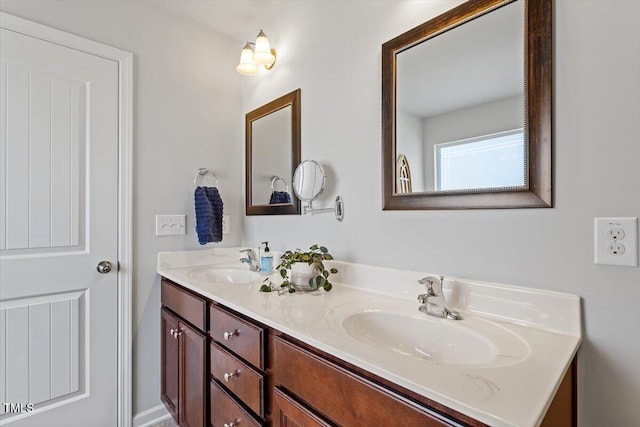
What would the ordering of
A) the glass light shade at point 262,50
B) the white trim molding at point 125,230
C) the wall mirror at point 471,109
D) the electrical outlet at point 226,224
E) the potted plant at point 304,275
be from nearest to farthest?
the wall mirror at point 471,109 → the potted plant at point 304,275 → the white trim molding at point 125,230 → the glass light shade at point 262,50 → the electrical outlet at point 226,224

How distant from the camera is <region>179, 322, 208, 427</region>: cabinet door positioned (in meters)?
1.28

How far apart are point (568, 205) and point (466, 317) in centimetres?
42

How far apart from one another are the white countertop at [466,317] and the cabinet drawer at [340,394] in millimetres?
42

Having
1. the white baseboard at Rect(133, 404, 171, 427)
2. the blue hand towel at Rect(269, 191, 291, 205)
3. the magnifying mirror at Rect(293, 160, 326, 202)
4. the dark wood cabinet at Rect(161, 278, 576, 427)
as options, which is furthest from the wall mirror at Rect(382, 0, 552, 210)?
the white baseboard at Rect(133, 404, 171, 427)

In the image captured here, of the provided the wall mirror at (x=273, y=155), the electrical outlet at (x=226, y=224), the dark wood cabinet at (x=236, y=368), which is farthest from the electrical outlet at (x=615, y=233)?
the electrical outlet at (x=226, y=224)

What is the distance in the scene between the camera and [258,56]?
1.75m

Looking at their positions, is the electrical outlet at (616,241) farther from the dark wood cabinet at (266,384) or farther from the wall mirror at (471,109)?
the dark wood cabinet at (266,384)

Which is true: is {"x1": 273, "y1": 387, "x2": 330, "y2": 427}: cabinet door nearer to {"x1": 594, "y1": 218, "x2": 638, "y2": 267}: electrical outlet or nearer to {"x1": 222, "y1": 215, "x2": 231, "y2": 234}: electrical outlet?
{"x1": 594, "y1": 218, "x2": 638, "y2": 267}: electrical outlet

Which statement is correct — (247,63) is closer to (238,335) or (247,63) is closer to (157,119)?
(157,119)

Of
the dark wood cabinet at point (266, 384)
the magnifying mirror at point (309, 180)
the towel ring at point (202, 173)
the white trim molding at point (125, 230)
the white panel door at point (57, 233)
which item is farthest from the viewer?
the towel ring at point (202, 173)

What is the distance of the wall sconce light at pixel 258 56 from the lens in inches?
68.7

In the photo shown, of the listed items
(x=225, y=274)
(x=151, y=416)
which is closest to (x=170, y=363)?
(x=151, y=416)

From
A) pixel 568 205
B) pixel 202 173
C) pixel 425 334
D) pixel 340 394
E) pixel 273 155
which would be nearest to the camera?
pixel 340 394

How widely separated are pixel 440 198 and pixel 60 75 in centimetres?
179
